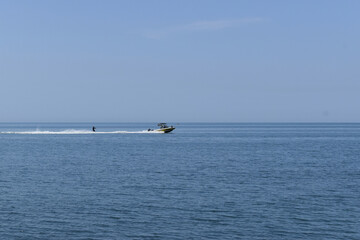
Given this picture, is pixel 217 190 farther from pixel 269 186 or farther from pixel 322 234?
pixel 322 234

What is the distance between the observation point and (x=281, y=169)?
67.9m

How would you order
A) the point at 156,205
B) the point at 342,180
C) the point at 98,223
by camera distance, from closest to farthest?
1. the point at 98,223
2. the point at 156,205
3. the point at 342,180

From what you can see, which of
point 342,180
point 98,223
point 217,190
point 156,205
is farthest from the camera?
point 342,180

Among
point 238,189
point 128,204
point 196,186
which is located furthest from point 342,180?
point 128,204

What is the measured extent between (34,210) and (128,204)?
8.07 m

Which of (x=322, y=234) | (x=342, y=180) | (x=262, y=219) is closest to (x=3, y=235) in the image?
(x=262, y=219)

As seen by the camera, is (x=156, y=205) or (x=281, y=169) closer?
(x=156, y=205)

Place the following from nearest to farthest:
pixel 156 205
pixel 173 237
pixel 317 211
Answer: pixel 173 237, pixel 317 211, pixel 156 205

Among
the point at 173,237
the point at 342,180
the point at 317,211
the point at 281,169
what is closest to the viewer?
the point at 173,237

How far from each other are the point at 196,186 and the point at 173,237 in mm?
20123

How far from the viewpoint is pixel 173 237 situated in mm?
30078


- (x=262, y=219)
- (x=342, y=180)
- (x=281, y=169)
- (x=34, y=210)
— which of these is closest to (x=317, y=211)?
(x=262, y=219)

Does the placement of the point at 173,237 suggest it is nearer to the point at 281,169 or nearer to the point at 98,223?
the point at 98,223

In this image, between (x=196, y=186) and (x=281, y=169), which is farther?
(x=281, y=169)
